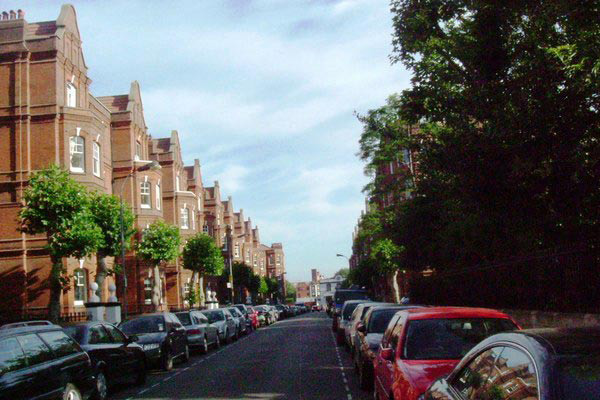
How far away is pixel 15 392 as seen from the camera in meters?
7.57

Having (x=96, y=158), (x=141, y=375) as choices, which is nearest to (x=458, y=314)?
(x=141, y=375)

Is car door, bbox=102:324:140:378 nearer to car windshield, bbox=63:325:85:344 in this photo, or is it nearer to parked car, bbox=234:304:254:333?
car windshield, bbox=63:325:85:344

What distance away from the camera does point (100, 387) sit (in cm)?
1123

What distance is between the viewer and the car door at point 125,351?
12.9 meters

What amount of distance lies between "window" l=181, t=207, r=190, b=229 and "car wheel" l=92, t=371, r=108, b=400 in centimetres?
4319

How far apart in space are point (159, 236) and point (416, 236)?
17296mm

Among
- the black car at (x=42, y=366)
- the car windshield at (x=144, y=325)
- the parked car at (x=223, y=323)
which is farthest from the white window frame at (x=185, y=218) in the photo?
the black car at (x=42, y=366)

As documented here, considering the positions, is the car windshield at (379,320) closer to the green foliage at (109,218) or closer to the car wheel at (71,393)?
the car wheel at (71,393)

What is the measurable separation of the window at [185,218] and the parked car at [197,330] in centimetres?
3057

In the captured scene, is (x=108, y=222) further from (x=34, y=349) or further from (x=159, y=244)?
(x=34, y=349)

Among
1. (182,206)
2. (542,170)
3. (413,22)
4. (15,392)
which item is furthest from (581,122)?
(182,206)

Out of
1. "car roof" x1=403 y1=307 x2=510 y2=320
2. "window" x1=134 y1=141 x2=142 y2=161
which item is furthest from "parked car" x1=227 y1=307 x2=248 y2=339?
"car roof" x1=403 y1=307 x2=510 y2=320

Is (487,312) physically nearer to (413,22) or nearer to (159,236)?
(413,22)

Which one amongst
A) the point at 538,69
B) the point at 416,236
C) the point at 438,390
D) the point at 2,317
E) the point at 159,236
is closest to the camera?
the point at 438,390
